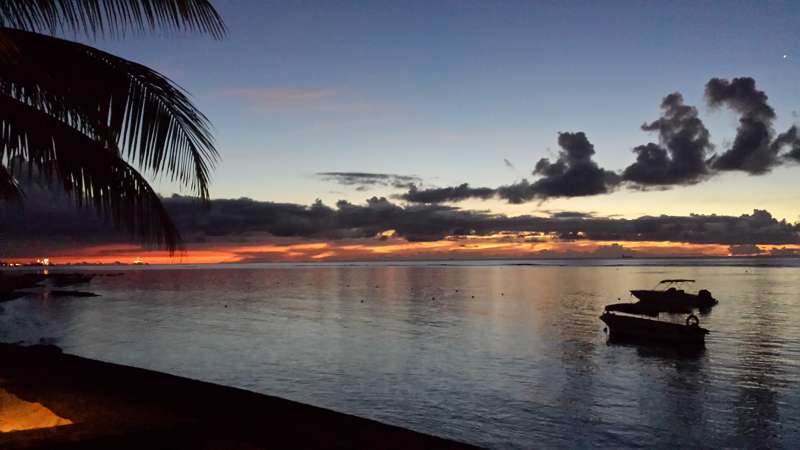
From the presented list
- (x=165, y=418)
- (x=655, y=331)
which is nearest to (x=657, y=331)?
(x=655, y=331)

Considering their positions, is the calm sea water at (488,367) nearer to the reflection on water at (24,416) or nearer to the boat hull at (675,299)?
the boat hull at (675,299)

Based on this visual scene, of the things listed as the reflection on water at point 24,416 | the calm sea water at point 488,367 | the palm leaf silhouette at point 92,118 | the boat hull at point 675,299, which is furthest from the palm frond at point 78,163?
the boat hull at point 675,299

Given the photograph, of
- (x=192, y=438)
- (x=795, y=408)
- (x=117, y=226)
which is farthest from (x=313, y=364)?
(x=117, y=226)

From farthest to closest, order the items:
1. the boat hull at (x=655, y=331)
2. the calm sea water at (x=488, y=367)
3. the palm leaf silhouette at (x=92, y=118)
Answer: the boat hull at (x=655, y=331), the calm sea water at (x=488, y=367), the palm leaf silhouette at (x=92, y=118)

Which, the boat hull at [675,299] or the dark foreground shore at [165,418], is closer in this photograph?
the dark foreground shore at [165,418]

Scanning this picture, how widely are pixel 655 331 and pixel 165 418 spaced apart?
3985 centimetres

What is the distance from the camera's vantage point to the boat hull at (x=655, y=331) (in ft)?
131

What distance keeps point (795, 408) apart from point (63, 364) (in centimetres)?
2836

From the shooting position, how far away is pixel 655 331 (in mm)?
41656

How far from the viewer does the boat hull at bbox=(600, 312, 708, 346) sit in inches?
1570

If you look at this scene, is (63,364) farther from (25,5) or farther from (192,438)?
(25,5)

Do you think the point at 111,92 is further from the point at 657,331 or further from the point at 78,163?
the point at 657,331

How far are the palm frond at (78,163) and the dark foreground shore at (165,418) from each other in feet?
8.84

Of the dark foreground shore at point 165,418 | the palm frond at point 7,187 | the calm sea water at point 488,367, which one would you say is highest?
the palm frond at point 7,187
